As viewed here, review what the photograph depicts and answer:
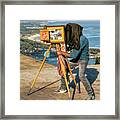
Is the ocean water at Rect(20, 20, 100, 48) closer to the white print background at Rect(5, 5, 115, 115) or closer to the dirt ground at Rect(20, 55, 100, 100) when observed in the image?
the white print background at Rect(5, 5, 115, 115)

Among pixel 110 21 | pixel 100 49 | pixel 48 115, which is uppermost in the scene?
pixel 110 21

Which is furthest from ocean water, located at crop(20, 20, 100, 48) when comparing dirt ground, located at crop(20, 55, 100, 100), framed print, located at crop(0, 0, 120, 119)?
dirt ground, located at crop(20, 55, 100, 100)

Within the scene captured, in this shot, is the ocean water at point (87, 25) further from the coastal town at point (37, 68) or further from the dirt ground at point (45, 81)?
the dirt ground at point (45, 81)

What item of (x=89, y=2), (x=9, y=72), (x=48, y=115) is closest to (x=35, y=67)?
(x=9, y=72)

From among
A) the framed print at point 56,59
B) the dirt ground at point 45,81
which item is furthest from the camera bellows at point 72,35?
the dirt ground at point 45,81

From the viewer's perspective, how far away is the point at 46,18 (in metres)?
1.81

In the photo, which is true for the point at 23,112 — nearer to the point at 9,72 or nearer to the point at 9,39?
the point at 9,72

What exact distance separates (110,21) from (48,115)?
1.81ft

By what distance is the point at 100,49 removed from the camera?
1.81m

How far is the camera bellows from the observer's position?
181cm

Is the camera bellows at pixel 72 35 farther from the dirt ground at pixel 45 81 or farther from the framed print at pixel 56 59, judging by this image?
the dirt ground at pixel 45 81

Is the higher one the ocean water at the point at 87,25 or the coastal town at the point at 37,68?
the ocean water at the point at 87,25

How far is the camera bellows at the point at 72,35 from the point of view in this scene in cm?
181

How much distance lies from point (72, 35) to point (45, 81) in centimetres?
26
